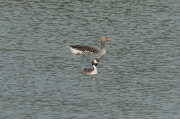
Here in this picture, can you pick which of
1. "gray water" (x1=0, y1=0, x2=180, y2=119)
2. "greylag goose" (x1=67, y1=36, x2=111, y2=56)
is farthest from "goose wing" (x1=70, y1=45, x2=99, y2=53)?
"gray water" (x1=0, y1=0, x2=180, y2=119)

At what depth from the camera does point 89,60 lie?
32.8m

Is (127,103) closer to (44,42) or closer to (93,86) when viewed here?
(93,86)

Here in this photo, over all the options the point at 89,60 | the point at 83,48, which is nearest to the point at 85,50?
the point at 83,48

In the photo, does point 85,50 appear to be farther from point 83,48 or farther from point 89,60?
point 89,60

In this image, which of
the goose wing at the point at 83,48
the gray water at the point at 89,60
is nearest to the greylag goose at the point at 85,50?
the goose wing at the point at 83,48

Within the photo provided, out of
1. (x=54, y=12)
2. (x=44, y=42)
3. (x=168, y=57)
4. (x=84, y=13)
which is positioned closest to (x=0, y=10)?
(x=54, y=12)

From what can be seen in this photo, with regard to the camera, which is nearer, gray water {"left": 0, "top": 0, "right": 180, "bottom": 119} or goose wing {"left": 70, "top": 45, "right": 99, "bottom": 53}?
gray water {"left": 0, "top": 0, "right": 180, "bottom": 119}

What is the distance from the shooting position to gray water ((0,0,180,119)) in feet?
69.9

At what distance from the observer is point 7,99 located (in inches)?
869

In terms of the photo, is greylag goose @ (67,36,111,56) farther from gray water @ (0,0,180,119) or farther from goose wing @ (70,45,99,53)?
gray water @ (0,0,180,119)

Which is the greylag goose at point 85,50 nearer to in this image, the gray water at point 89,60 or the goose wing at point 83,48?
the goose wing at point 83,48

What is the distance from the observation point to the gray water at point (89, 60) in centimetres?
2131

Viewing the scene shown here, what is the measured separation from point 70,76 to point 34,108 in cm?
627

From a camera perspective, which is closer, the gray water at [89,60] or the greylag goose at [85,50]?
the gray water at [89,60]
